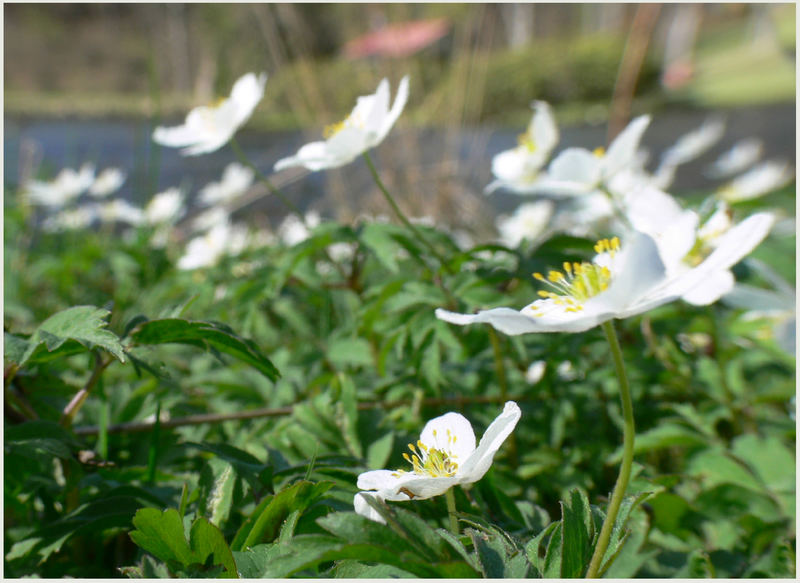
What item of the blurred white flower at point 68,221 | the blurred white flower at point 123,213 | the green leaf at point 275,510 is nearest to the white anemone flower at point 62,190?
the blurred white flower at point 68,221

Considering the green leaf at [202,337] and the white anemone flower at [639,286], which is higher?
the green leaf at [202,337]

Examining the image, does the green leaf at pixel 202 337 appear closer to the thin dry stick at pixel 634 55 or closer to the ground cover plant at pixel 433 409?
the ground cover plant at pixel 433 409

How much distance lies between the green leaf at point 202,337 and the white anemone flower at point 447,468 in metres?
0.19

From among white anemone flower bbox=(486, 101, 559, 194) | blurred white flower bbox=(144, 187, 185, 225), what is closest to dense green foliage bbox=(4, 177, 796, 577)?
white anemone flower bbox=(486, 101, 559, 194)

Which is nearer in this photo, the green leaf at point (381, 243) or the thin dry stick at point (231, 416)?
the thin dry stick at point (231, 416)

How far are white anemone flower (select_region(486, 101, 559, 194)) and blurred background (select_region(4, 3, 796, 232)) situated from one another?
0.70m

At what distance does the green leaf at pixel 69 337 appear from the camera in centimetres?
66

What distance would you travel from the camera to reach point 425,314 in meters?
0.99

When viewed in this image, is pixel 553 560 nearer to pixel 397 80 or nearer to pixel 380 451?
pixel 380 451

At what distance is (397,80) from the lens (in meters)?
2.98

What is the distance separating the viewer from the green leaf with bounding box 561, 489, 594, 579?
0.51 m

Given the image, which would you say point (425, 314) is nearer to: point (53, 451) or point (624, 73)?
point (53, 451)

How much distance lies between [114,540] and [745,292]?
3.19ft

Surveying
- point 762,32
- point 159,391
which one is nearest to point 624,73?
point 159,391
